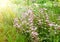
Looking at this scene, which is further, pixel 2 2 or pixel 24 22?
pixel 2 2

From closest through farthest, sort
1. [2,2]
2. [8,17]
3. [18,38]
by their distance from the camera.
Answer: [18,38], [8,17], [2,2]

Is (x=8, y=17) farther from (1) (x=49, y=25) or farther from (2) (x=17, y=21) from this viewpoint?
(1) (x=49, y=25)

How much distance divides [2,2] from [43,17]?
116 cm

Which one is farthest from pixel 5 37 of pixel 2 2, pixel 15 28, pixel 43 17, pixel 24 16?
pixel 2 2

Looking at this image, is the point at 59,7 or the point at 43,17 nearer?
the point at 43,17

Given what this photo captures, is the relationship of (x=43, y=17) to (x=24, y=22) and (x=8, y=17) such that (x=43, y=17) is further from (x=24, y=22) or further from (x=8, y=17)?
(x=8, y=17)

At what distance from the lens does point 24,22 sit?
356 centimetres

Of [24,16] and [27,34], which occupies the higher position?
[24,16]

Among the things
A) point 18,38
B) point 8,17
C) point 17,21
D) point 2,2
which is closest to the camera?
point 18,38

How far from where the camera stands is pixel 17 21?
359cm

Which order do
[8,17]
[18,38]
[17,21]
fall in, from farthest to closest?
[8,17] → [17,21] → [18,38]

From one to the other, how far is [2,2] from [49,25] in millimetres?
1378

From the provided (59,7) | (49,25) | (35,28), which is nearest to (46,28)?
(49,25)

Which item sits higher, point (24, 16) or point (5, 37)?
point (24, 16)
